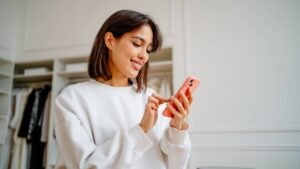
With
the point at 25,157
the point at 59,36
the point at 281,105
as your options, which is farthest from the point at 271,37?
the point at 25,157

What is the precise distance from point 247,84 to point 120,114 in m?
A: 1.54

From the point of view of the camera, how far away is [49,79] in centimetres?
279

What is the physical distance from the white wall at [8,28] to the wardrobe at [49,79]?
0.35 ft

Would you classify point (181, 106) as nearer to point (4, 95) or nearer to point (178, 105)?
point (178, 105)

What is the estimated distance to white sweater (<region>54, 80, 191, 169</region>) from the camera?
23.1 inches

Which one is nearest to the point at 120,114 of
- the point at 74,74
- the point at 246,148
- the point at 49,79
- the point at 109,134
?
the point at 109,134

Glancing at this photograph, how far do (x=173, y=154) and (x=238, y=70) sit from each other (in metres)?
1.53

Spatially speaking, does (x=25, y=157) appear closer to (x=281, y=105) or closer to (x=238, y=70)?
(x=238, y=70)

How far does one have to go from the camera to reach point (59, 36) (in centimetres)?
266

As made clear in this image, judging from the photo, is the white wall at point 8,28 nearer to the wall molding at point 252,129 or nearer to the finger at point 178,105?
the wall molding at point 252,129

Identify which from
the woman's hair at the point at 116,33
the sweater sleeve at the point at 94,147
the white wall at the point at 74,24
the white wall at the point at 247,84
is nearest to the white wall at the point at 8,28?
the white wall at the point at 74,24

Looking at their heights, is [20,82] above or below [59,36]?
below

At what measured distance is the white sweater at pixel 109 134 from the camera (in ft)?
A: 1.93

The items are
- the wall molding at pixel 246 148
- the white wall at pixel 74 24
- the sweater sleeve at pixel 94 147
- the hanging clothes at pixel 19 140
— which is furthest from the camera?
the hanging clothes at pixel 19 140
